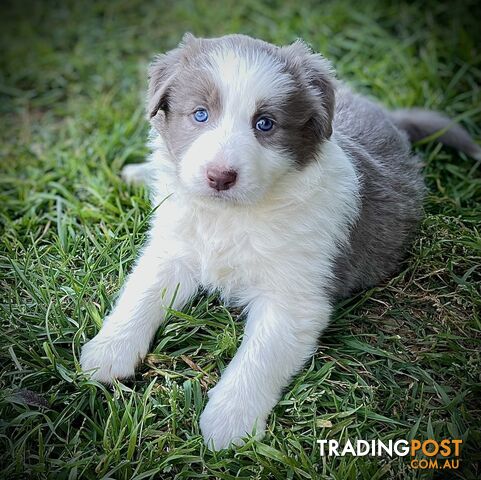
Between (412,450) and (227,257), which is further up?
(227,257)

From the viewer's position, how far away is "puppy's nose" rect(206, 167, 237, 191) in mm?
3414

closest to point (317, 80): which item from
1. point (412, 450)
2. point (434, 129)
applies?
point (412, 450)

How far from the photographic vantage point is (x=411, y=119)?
5484 millimetres

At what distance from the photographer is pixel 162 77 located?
152 inches

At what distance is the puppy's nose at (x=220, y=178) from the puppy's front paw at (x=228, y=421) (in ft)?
3.33

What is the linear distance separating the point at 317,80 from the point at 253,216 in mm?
791

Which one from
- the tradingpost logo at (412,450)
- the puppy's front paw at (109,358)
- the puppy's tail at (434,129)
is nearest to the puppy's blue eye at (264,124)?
the puppy's front paw at (109,358)

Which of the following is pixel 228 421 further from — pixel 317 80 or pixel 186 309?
pixel 317 80

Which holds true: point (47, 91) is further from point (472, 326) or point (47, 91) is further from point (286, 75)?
point (472, 326)

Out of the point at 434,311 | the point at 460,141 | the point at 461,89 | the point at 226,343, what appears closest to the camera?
the point at 226,343

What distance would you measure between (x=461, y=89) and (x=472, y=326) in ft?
9.33

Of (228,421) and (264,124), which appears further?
(264,124)

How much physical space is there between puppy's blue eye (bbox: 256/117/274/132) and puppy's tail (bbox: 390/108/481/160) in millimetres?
2028

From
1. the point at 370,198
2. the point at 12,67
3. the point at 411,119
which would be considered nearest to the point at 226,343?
the point at 370,198
